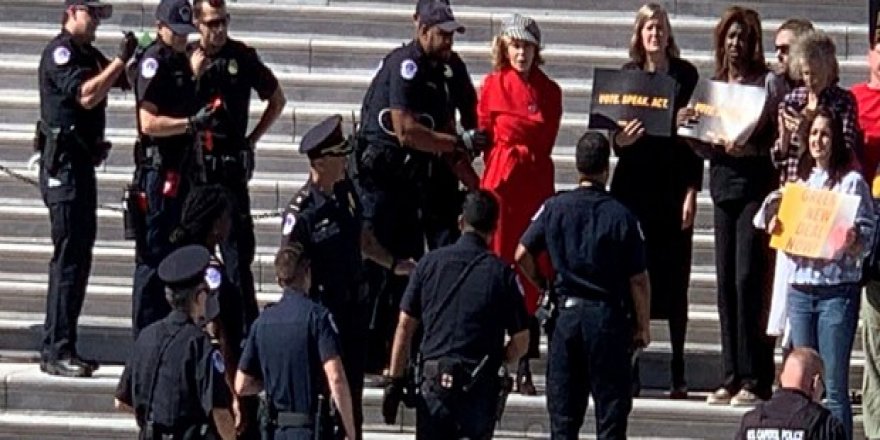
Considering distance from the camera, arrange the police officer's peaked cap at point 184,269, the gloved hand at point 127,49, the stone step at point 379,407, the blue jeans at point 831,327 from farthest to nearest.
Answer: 1. the gloved hand at point 127,49
2. the stone step at point 379,407
3. the blue jeans at point 831,327
4. the police officer's peaked cap at point 184,269

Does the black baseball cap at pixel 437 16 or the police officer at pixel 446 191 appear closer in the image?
the black baseball cap at pixel 437 16

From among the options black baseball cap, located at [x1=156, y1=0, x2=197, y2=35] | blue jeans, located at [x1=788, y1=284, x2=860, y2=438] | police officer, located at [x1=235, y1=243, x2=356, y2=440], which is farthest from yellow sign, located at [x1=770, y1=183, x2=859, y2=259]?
black baseball cap, located at [x1=156, y1=0, x2=197, y2=35]

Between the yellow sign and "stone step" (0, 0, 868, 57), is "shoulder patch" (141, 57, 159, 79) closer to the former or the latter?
"stone step" (0, 0, 868, 57)

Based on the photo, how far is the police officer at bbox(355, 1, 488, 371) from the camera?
1196 centimetres

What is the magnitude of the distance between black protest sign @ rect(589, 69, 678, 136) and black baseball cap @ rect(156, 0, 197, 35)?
6.95ft

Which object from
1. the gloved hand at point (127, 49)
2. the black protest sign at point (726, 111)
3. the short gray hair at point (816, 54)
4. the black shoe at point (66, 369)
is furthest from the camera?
the black shoe at point (66, 369)

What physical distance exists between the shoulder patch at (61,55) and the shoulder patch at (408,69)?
69.6 inches

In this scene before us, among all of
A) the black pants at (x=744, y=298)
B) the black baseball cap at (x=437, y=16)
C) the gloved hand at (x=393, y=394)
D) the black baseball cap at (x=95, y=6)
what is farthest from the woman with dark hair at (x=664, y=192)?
the black baseball cap at (x=95, y=6)

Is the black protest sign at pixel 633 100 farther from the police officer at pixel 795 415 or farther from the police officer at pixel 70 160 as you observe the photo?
the police officer at pixel 795 415

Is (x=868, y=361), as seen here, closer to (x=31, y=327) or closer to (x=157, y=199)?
(x=157, y=199)

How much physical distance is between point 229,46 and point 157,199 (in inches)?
35.0

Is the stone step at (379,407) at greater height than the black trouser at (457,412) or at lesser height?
lesser

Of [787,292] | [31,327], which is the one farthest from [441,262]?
[31,327]

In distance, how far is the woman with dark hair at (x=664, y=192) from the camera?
39.3 feet
